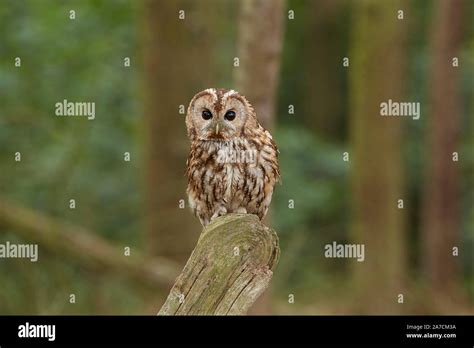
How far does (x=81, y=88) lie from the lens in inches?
469

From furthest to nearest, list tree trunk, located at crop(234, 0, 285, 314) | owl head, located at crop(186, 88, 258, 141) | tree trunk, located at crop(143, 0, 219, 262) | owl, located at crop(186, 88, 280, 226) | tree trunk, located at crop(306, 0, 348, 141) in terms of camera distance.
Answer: tree trunk, located at crop(306, 0, 348, 141), tree trunk, located at crop(143, 0, 219, 262), tree trunk, located at crop(234, 0, 285, 314), owl, located at crop(186, 88, 280, 226), owl head, located at crop(186, 88, 258, 141)

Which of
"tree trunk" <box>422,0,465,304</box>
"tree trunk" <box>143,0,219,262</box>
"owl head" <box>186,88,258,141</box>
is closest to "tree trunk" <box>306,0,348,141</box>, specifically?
"tree trunk" <box>422,0,465,304</box>

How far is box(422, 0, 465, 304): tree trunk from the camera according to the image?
43.0ft

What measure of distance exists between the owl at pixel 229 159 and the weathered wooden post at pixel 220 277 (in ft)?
4.29

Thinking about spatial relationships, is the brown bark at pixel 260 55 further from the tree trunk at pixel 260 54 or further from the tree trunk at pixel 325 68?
the tree trunk at pixel 325 68

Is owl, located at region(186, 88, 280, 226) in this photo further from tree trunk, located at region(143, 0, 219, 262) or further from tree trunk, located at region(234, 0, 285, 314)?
tree trunk, located at region(143, 0, 219, 262)

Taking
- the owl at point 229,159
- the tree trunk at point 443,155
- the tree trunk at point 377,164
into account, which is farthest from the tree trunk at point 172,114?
the tree trunk at point 443,155

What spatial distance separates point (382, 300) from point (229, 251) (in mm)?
7892

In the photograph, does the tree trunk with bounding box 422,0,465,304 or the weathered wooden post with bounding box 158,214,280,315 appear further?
the tree trunk with bounding box 422,0,465,304

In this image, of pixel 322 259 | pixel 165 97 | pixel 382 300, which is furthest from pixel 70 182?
pixel 322 259

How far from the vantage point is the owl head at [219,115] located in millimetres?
4836

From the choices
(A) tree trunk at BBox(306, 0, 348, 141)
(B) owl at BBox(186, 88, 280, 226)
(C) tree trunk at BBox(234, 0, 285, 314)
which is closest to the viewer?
(B) owl at BBox(186, 88, 280, 226)

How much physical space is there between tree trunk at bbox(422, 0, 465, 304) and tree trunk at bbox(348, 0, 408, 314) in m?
1.92

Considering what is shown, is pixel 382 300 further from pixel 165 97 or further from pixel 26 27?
pixel 26 27
